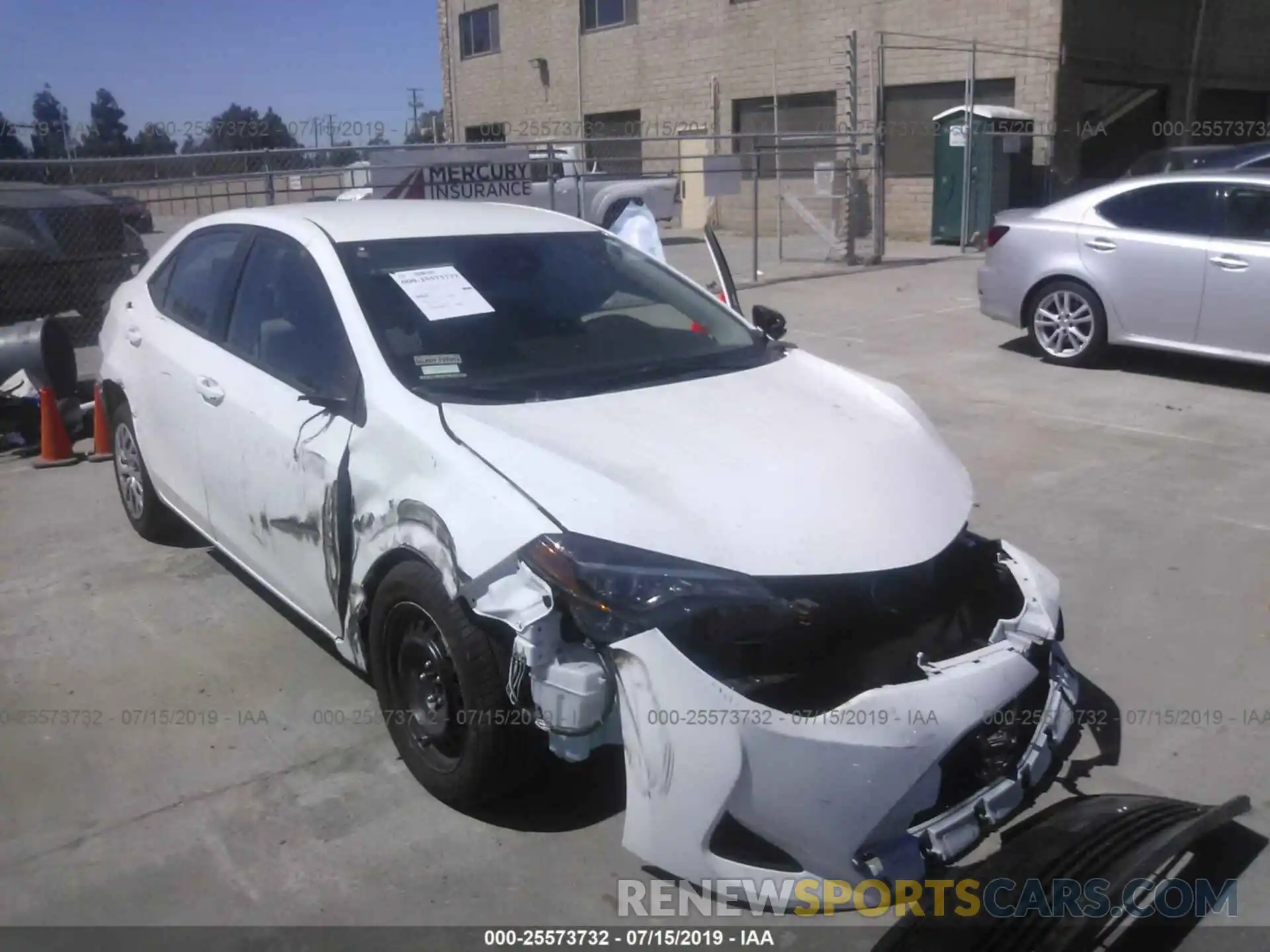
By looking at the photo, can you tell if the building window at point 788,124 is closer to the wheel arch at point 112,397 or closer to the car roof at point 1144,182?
the car roof at point 1144,182

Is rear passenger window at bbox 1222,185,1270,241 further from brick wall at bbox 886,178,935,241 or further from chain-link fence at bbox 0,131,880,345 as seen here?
brick wall at bbox 886,178,935,241

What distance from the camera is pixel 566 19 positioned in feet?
95.2

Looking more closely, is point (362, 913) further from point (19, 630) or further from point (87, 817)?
point (19, 630)

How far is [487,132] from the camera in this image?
3328 cm

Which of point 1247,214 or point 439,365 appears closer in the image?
point 439,365

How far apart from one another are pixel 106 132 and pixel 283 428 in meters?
35.0

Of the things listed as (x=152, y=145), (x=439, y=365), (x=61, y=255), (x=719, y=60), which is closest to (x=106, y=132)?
(x=152, y=145)

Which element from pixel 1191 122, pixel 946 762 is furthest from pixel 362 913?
pixel 1191 122

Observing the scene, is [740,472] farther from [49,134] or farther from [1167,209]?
[49,134]

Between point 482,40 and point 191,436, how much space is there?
102ft

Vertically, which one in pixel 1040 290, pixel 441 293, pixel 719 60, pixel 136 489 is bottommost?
pixel 136 489

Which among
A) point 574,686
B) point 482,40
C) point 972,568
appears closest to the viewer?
point 574,686

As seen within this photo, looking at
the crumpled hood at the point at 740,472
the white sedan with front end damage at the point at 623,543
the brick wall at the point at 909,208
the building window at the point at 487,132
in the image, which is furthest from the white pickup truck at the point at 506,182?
the building window at the point at 487,132

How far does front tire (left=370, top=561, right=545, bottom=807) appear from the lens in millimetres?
3152
